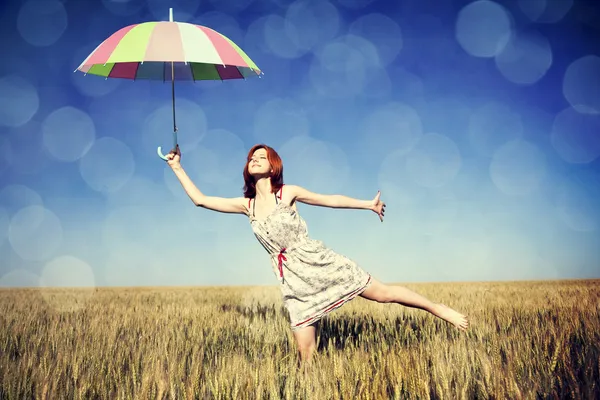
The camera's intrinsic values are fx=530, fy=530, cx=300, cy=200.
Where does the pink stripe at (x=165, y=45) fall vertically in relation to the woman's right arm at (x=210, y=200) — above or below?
above

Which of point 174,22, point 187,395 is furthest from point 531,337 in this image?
point 174,22

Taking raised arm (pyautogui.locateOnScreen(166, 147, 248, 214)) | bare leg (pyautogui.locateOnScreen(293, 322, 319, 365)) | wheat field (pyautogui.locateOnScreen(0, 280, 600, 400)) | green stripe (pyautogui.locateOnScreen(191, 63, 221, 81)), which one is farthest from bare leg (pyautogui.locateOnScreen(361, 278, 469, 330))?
green stripe (pyautogui.locateOnScreen(191, 63, 221, 81))

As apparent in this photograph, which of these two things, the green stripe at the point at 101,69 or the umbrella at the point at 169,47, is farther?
the green stripe at the point at 101,69

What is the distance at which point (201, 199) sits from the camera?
4.66m

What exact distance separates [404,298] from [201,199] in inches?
78.9

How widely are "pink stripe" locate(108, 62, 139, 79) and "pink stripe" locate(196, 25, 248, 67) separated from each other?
1.33 m

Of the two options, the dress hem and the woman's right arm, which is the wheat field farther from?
the woman's right arm

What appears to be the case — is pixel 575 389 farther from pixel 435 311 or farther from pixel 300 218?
pixel 300 218

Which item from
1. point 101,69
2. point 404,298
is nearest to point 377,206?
point 404,298

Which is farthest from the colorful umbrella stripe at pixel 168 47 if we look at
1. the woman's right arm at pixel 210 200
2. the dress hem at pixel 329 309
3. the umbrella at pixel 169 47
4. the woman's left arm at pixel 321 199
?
the dress hem at pixel 329 309

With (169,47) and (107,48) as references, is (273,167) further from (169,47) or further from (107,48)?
(107,48)

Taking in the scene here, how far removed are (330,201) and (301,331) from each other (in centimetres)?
114

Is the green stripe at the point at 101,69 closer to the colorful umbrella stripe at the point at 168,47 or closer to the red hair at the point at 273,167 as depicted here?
the colorful umbrella stripe at the point at 168,47

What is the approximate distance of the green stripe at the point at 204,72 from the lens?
6074 mm
